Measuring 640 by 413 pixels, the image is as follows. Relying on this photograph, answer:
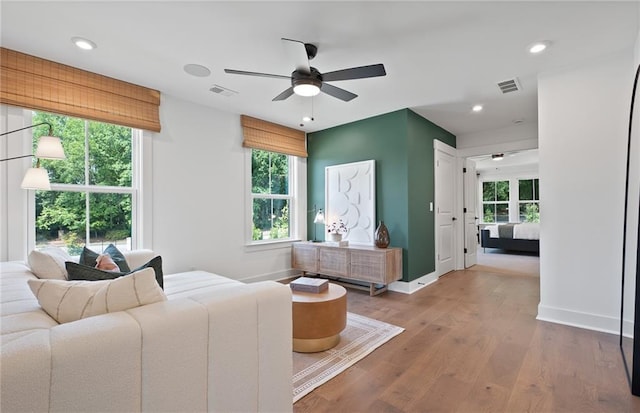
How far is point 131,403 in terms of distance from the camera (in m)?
1.02

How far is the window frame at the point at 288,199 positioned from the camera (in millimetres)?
4410

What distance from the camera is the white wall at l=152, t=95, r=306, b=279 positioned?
353 cm

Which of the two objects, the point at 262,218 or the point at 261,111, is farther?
the point at 262,218

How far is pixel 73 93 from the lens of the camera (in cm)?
284

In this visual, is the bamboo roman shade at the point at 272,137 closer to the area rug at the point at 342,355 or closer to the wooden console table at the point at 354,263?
the wooden console table at the point at 354,263

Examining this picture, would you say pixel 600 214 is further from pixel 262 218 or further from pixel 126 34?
pixel 126 34

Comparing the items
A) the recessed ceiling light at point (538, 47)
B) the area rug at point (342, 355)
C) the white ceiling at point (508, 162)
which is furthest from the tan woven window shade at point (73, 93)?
the white ceiling at point (508, 162)

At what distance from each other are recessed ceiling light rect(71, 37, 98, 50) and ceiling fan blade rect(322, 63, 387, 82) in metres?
1.99

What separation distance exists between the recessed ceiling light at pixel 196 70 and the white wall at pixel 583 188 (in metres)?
3.43

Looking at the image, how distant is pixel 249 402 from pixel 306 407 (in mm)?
517

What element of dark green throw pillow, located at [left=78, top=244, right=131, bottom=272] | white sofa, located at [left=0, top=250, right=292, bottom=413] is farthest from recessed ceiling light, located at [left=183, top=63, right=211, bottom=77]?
white sofa, located at [left=0, top=250, right=292, bottom=413]

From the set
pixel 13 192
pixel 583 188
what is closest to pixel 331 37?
pixel 583 188

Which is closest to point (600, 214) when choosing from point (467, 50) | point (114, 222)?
point (467, 50)

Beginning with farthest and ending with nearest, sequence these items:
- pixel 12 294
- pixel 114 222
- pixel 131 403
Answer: pixel 114 222 < pixel 12 294 < pixel 131 403
